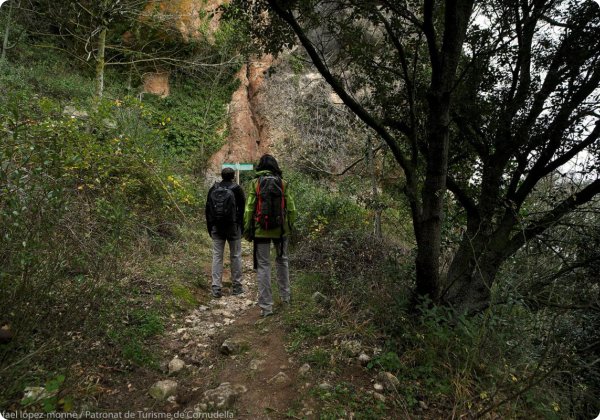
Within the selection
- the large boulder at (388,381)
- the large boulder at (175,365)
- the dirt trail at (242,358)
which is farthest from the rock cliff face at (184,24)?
the large boulder at (388,381)

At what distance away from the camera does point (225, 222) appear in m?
4.93

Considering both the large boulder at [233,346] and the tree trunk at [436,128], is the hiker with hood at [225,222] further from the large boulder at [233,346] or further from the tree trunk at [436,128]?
the tree trunk at [436,128]

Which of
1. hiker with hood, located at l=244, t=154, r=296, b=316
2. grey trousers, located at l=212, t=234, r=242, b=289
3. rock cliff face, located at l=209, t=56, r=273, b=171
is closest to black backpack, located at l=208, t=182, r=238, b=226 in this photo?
grey trousers, located at l=212, t=234, r=242, b=289

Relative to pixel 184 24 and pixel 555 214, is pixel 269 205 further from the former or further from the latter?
pixel 184 24

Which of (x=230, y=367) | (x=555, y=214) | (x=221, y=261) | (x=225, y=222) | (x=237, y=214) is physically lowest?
(x=230, y=367)

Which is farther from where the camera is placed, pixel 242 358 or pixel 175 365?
pixel 242 358

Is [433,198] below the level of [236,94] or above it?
below

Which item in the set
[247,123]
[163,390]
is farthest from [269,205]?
[247,123]

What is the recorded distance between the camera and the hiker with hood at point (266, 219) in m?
4.16

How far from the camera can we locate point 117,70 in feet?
39.6

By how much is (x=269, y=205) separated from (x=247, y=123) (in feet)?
37.2

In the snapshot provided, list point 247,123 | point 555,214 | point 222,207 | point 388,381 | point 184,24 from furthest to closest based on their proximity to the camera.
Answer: point 247,123 → point 184,24 → point 222,207 → point 555,214 → point 388,381

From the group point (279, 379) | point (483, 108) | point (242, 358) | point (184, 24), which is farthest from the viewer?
point (184, 24)

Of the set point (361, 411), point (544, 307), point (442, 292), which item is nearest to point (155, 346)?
point (361, 411)
